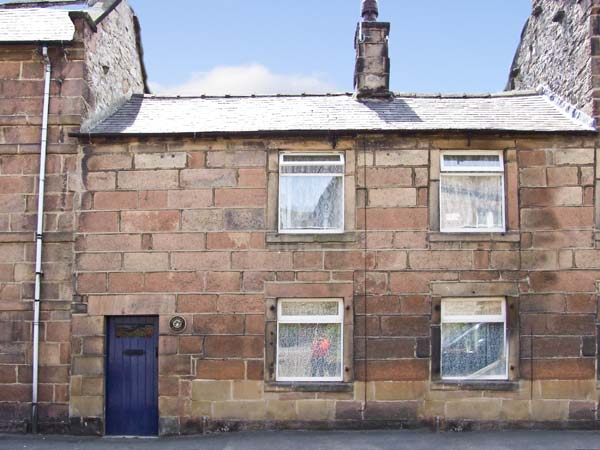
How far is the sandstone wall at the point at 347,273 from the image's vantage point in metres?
10.7

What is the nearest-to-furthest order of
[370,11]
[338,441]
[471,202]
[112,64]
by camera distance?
[338,441], [471,202], [370,11], [112,64]

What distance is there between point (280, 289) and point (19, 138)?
4.93 meters

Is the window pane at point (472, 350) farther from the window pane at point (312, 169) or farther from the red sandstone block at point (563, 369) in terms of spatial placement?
the window pane at point (312, 169)

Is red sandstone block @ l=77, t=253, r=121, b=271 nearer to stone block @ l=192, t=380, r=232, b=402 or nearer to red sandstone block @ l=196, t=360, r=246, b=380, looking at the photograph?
red sandstone block @ l=196, t=360, r=246, b=380

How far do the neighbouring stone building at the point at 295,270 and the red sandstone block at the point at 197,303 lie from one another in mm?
35

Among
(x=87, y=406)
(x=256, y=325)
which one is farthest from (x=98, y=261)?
(x=256, y=325)

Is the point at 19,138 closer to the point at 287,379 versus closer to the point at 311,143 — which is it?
the point at 311,143

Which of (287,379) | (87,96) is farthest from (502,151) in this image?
(87,96)

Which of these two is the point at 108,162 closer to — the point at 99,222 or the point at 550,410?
the point at 99,222

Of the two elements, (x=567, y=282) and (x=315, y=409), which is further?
(x=567, y=282)

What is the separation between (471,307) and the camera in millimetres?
10984

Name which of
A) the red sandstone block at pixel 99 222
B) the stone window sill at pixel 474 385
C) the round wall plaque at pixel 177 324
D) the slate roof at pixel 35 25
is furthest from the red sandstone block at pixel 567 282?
the slate roof at pixel 35 25

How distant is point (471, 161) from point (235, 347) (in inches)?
190

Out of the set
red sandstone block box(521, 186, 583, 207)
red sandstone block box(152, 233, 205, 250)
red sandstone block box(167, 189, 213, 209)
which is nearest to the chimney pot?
red sandstone block box(521, 186, 583, 207)
